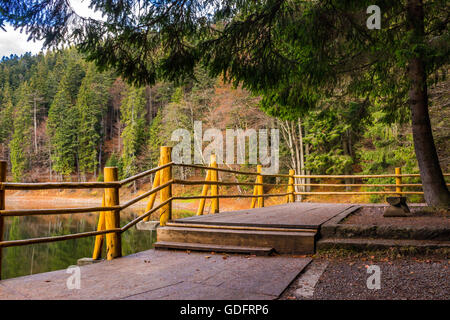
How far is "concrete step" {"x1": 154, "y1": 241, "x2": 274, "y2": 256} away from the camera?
4603 millimetres

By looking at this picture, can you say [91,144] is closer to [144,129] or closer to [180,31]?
[144,129]

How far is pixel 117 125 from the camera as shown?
45.0 meters

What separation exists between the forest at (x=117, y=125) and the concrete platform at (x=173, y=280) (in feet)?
45.3

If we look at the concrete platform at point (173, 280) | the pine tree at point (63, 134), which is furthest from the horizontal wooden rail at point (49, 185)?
the pine tree at point (63, 134)

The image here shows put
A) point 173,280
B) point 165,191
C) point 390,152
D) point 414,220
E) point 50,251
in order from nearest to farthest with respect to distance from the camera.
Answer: point 173,280, point 414,220, point 165,191, point 390,152, point 50,251

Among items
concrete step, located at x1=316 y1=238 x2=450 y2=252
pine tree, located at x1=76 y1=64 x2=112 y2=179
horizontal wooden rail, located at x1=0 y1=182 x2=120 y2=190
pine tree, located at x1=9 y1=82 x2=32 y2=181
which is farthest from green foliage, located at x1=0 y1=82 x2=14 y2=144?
concrete step, located at x1=316 y1=238 x2=450 y2=252

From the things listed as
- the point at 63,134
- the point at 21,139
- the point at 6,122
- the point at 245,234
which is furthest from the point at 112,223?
the point at 6,122

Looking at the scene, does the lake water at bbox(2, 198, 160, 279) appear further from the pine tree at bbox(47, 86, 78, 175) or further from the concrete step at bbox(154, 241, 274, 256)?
the pine tree at bbox(47, 86, 78, 175)

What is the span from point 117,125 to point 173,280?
145 feet

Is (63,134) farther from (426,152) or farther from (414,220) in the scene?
(414,220)

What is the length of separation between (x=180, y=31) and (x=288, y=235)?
3.44m

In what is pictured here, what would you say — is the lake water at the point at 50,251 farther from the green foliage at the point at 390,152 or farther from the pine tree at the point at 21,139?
the pine tree at the point at 21,139

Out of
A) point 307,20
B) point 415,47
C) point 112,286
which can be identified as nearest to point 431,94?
point 415,47

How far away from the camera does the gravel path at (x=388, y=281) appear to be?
115 inches
